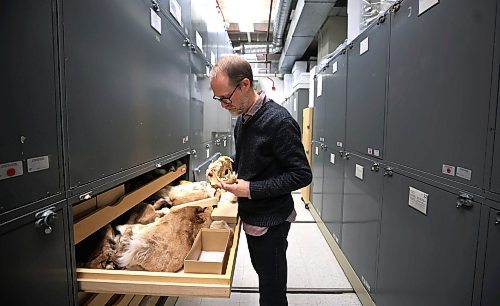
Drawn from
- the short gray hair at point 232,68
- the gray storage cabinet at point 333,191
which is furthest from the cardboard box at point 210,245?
the gray storage cabinet at point 333,191

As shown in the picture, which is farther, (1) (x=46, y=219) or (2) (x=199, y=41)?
(2) (x=199, y=41)

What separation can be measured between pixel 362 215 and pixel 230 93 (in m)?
1.54

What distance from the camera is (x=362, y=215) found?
2.30 metres

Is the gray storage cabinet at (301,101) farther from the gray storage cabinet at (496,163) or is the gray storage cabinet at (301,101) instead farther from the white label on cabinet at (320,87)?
the gray storage cabinet at (496,163)

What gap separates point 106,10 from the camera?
1.05 m

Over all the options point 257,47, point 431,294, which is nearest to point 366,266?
point 431,294

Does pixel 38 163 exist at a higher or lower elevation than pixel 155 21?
lower

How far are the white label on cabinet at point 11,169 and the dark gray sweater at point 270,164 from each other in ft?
2.69

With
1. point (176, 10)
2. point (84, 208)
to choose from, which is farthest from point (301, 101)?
point (84, 208)

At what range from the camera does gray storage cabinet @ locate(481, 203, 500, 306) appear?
101 centimetres

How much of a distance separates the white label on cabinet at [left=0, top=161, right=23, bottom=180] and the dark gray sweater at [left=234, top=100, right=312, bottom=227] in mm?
820

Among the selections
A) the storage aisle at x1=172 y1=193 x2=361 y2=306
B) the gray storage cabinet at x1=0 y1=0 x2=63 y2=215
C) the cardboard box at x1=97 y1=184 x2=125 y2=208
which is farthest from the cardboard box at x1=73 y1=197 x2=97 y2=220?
the storage aisle at x1=172 y1=193 x2=361 y2=306

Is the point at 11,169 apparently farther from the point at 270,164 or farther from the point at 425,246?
the point at 425,246

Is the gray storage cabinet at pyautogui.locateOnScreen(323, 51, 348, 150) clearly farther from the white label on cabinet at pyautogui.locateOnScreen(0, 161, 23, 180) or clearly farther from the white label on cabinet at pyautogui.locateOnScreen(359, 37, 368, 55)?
the white label on cabinet at pyautogui.locateOnScreen(0, 161, 23, 180)
